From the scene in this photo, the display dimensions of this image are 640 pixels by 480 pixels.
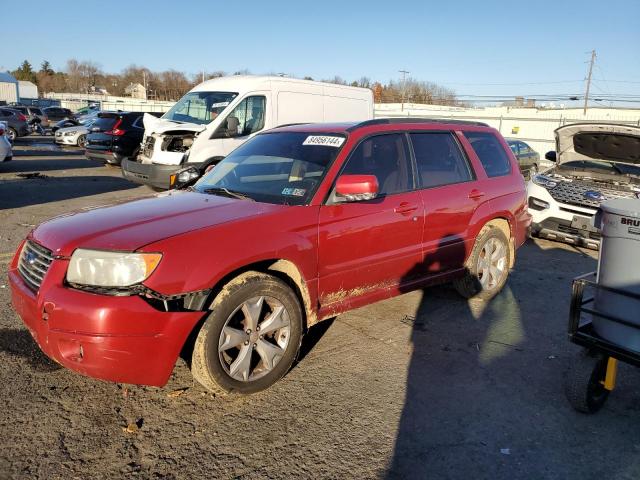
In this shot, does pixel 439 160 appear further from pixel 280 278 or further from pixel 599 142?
pixel 599 142

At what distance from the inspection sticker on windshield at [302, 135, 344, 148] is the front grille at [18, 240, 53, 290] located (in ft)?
7.04

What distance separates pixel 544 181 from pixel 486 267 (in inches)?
140

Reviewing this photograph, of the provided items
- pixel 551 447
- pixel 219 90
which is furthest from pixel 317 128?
pixel 219 90

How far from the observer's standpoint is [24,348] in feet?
12.7

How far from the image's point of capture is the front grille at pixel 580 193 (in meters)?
7.25

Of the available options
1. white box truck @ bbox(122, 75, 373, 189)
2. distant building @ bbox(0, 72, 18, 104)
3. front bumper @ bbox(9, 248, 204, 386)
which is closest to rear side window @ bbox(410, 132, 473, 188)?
front bumper @ bbox(9, 248, 204, 386)

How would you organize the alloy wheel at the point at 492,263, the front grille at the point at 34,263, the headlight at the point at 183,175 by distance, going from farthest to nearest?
the headlight at the point at 183,175 → the alloy wheel at the point at 492,263 → the front grille at the point at 34,263

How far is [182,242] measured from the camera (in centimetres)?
303

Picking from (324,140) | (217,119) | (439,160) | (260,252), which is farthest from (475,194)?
(217,119)

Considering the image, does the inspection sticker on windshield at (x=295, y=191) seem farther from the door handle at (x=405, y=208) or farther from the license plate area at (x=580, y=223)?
the license plate area at (x=580, y=223)

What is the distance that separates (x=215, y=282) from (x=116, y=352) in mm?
662

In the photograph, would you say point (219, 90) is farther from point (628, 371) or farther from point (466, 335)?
point (628, 371)

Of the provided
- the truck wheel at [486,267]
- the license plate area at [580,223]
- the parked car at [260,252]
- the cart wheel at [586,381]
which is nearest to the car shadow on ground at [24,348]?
the parked car at [260,252]

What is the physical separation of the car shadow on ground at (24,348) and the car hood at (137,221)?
936 mm
